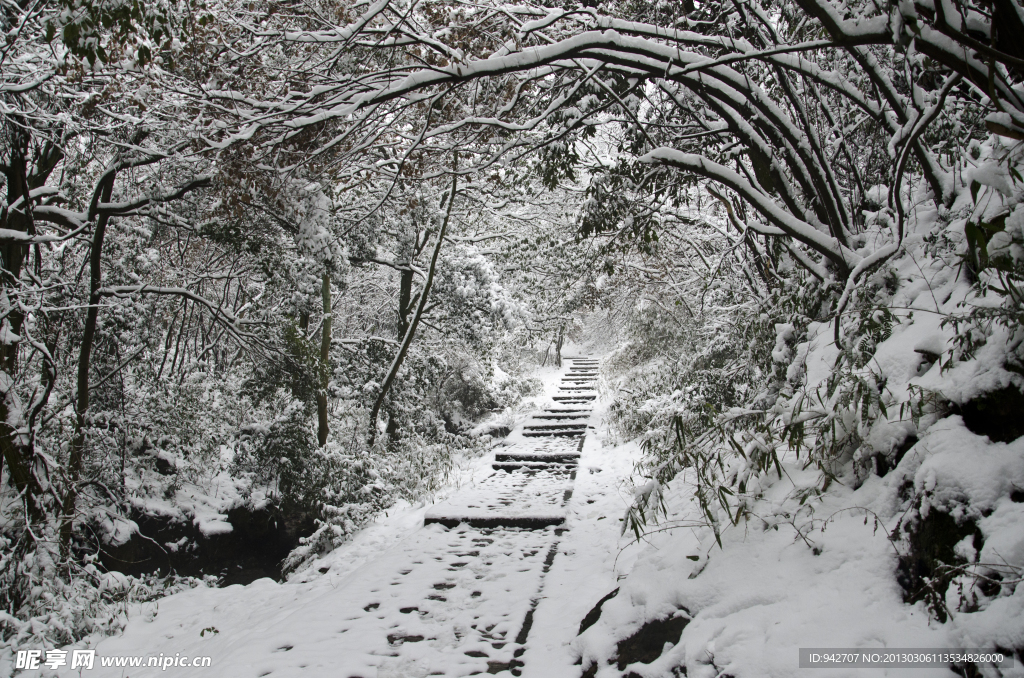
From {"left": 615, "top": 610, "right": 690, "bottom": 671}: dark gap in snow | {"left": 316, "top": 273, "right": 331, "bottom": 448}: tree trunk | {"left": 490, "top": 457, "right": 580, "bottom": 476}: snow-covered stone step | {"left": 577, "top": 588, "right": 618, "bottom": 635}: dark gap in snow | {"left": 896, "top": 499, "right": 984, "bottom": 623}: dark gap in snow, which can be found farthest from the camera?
{"left": 316, "top": 273, "right": 331, "bottom": 448}: tree trunk

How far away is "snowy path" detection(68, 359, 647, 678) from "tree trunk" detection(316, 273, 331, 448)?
195 centimetres

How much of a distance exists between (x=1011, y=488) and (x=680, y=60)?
8.04ft

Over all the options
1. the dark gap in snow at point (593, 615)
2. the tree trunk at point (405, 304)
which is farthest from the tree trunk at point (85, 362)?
the dark gap in snow at point (593, 615)

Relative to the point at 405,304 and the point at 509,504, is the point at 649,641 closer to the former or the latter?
the point at 509,504

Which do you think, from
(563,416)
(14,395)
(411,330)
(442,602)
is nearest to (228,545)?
(14,395)

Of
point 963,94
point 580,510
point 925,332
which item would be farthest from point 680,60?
point 580,510

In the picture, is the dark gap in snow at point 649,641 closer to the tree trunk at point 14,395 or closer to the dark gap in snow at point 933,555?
the dark gap in snow at point 933,555

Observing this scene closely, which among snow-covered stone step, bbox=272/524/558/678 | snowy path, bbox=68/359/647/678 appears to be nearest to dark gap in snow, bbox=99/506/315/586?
snowy path, bbox=68/359/647/678

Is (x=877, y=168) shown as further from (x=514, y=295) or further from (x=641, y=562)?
(x=514, y=295)

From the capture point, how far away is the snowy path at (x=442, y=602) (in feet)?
9.75

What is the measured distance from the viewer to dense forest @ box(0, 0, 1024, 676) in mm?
2264

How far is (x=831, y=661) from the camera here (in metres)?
1.82

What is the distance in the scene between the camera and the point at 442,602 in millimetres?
3660

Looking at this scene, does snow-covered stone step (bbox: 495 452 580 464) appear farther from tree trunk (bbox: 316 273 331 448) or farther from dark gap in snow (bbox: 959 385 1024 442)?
dark gap in snow (bbox: 959 385 1024 442)
